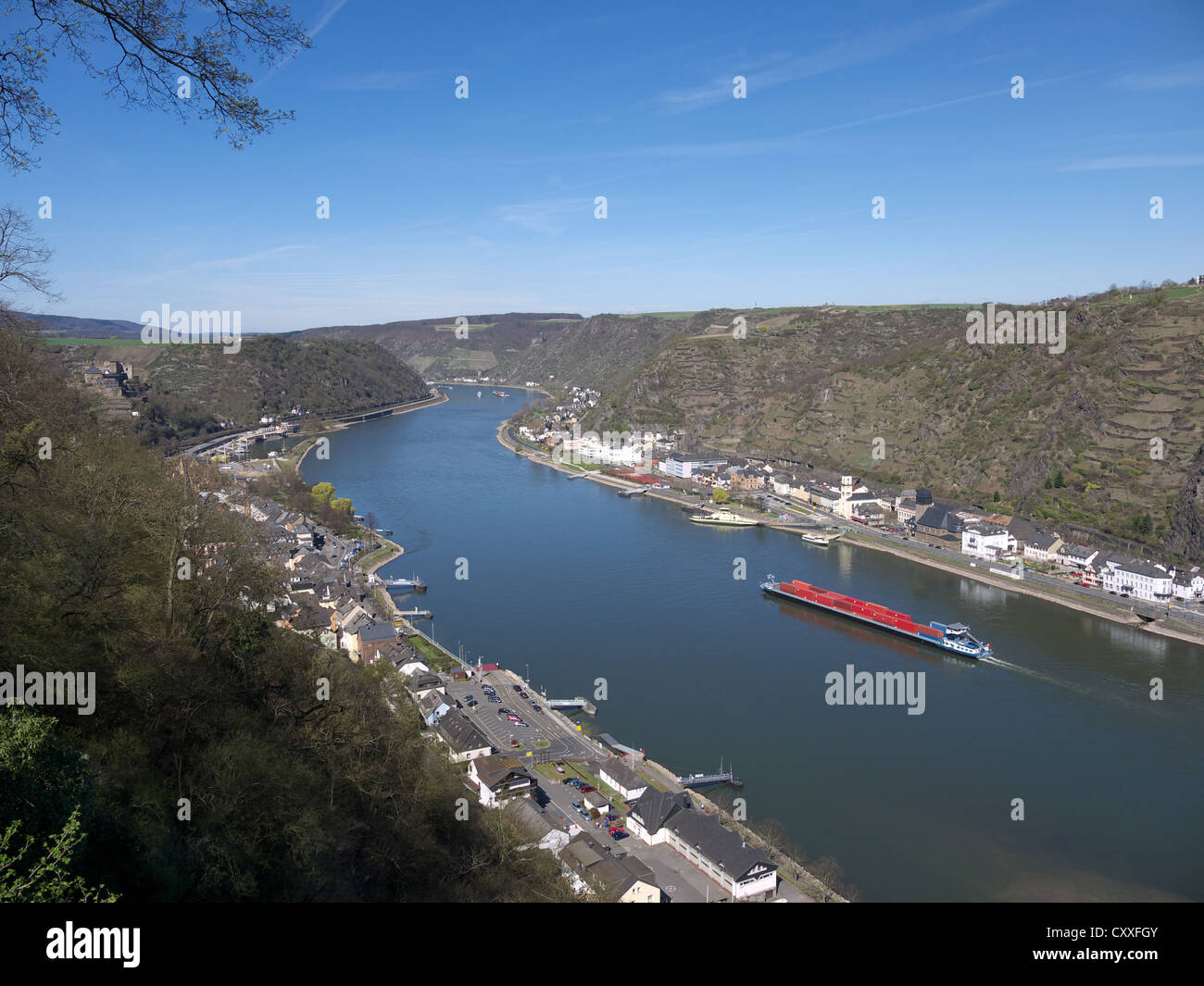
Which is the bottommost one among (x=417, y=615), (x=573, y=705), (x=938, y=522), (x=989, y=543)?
(x=573, y=705)

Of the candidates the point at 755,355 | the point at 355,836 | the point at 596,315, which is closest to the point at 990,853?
the point at 355,836

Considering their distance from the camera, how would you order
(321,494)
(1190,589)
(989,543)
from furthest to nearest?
(321,494) < (989,543) < (1190,589)

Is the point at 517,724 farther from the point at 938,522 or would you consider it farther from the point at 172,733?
the point at 938,522

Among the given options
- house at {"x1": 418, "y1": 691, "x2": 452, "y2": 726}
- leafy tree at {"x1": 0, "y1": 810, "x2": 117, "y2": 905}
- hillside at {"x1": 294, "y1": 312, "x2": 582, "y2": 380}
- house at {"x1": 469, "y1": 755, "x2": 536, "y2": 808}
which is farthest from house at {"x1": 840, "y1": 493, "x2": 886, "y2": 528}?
hillside at {"x1": 294, "y1": 312, "x2": 582, "y2": 380}

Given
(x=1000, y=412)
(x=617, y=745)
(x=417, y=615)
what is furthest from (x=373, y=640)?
(x=1000, y=412)

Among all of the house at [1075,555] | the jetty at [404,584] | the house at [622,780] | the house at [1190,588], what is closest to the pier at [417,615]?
the jetty at [404,584]

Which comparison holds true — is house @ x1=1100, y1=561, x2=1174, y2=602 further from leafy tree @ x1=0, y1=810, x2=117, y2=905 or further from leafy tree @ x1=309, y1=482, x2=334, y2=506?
leafy tree @ x1=309, y1=482, x2=334, y2=506
